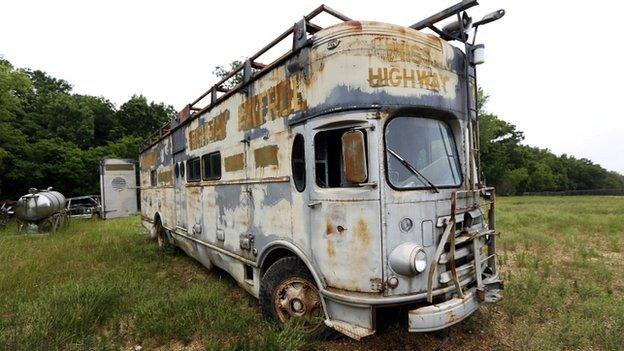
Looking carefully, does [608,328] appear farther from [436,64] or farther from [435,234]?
[436,64]

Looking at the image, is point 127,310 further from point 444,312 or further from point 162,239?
point 162,239

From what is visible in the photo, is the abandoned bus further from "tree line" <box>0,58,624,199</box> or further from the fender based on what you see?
"tree line" <box>0,58,624,199</box>

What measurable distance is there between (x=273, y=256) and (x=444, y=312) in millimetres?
2169

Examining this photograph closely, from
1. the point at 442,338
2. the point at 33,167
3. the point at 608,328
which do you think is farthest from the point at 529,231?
the point at 33,167

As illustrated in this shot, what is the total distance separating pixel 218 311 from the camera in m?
4.73

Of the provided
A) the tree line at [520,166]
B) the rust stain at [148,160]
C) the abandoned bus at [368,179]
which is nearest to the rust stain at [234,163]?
the abandoned bus at [368,179]

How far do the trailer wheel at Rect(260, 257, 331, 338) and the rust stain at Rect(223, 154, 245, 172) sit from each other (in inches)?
62.7

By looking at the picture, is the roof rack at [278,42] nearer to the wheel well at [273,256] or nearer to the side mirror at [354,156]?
the side mirror at [354,156]

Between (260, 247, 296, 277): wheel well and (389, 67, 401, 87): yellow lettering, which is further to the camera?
(260, 247, 296, 277): wheel well

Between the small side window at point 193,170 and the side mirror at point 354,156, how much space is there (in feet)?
13.7

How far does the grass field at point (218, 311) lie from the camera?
397cm

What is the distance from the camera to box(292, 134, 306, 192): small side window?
→ 3.96 meters

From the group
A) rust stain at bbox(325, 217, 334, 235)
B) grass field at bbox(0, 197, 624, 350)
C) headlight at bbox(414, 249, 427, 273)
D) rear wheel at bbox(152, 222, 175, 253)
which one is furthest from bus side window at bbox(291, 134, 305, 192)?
rear wheel at bbox(152, 222, 175, 253)

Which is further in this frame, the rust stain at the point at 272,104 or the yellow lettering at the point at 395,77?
the rust stain at the point at 272,104
